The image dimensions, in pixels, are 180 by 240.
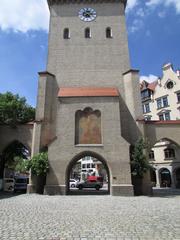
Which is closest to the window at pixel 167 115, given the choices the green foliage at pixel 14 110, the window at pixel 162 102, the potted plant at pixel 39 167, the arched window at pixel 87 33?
the window at pixel 162 102

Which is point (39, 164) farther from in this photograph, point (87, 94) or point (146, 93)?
point (146, 93)

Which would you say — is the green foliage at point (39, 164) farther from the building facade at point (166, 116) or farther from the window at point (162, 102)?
the window at point (162, 102)

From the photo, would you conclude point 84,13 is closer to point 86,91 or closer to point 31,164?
point 86,91

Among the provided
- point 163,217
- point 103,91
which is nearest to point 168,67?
point 103,91

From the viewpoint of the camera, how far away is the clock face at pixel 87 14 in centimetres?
3166

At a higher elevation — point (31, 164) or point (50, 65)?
point (50, 65)

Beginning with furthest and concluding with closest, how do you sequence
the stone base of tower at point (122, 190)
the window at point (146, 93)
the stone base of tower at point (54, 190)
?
the window at point (146, 93)
the stone base of tower at point (54, 190)
the stone base of tower at point (122, 190)

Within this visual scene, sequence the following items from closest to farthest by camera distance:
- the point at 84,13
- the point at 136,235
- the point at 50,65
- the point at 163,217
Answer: the point at 136,235 → the point at 163,217 → the point at 50,65 → the point at 84,13

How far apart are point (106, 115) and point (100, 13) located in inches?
687

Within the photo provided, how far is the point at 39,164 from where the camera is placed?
69.4ft

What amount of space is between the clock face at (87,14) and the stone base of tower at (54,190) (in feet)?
77.0

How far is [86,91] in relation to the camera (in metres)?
24.9

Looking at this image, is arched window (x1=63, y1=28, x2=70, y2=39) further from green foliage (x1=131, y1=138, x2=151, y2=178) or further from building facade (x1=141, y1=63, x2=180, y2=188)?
green foliage (x1=131, y1=138, x2=151, y2=178)

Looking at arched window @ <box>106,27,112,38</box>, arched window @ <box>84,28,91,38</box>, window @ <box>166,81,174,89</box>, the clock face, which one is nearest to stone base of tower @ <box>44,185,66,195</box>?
arched window @ <box>84,28,91,38</box>
